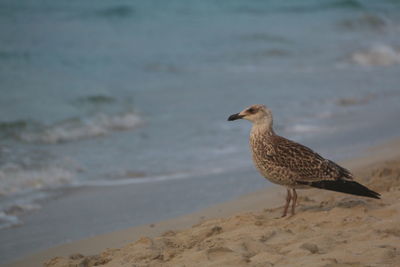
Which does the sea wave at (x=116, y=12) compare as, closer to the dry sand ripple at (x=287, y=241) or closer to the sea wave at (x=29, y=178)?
the sea wave at (x=29, y=178)

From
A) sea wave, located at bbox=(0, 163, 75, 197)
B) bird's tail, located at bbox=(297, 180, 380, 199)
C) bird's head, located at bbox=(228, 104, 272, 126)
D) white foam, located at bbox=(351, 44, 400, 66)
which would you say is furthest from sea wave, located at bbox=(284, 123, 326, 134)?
white foam, located at bbox=(351, 44, 400, 66)

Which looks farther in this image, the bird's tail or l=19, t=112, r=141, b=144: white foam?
l=19, t=112, r=141, b=144: white foam

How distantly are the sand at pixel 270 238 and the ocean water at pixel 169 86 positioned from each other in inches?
61.0

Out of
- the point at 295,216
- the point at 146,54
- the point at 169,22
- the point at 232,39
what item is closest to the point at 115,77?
the point at 146,54

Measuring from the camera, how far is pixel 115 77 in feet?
50.7

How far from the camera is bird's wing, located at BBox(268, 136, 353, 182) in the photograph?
5395 millimetres

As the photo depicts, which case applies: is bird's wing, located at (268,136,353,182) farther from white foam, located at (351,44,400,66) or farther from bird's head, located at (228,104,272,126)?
white foam, located at (351,44,400,66)

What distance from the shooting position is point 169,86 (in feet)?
47.4

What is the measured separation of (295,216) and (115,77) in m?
10.4

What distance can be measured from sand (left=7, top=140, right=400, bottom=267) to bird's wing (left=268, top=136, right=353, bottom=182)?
0.95 feet

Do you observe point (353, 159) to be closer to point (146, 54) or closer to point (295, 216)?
point (295, 216)

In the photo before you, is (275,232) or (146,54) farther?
(146,54)

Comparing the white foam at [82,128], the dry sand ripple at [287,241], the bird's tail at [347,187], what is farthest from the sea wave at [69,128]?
the bird's tail at [347,187]

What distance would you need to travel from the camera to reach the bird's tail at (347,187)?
520 centimetres
